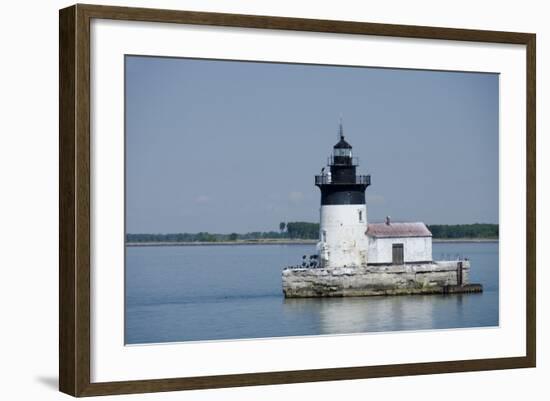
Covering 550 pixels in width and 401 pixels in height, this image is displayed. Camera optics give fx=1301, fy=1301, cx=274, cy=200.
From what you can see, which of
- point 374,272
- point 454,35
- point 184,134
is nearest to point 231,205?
point 184,134

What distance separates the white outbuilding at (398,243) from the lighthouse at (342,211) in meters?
0.07

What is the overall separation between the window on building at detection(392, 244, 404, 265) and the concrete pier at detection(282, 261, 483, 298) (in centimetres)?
3

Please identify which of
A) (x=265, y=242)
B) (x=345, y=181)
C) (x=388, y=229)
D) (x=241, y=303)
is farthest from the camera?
(x=388, y=229)

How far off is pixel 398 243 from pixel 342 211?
0.48 meters

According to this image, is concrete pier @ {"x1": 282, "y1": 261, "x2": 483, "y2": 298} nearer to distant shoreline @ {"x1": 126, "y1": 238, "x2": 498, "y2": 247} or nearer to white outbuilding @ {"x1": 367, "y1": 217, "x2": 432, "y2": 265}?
white outbuilding @ {"x1": 367, "y1": 217, "x2": 432, "y2": 265}

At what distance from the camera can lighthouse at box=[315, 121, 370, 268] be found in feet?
30.0

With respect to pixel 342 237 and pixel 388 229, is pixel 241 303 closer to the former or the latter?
pixel 342 237

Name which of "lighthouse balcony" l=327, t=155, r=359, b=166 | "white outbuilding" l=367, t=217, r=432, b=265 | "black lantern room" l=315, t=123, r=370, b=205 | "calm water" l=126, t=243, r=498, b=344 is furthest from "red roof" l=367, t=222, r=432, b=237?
"lighthouse balcony" l=327, t=155, r=359, b=166

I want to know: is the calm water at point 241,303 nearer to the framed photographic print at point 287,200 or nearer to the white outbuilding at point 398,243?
the framed photographic print at point 287,200

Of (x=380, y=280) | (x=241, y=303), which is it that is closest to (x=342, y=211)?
(x=380, y=280)

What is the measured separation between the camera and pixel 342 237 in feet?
30.3

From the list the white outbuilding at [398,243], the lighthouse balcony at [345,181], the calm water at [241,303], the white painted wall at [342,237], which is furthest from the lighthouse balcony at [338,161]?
the calm water at [241,303]

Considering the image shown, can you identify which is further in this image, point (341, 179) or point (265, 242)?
point (341, 179)

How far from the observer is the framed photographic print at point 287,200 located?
27.5 feet
